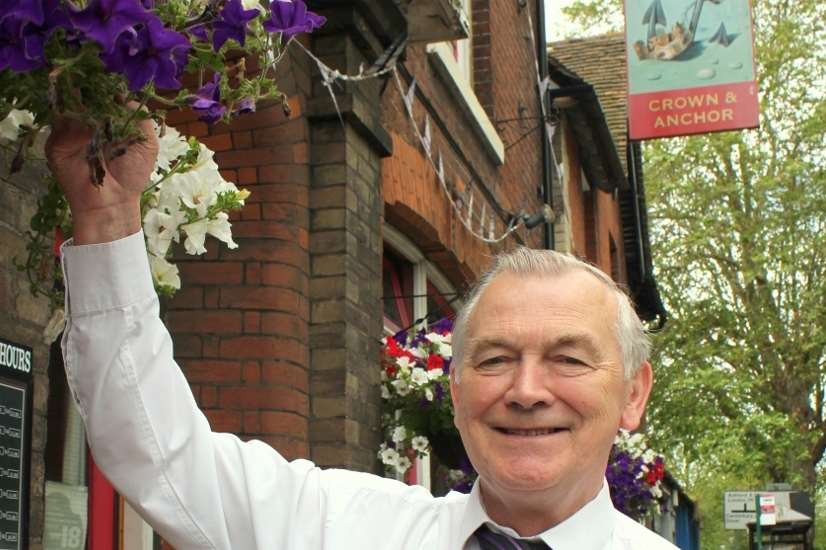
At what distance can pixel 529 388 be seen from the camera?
229cm

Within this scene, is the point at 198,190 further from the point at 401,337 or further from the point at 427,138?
the point at 427,138

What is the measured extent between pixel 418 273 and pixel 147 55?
6419 millimetres

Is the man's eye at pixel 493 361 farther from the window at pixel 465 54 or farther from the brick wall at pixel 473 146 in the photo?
the window at pixel 465 54

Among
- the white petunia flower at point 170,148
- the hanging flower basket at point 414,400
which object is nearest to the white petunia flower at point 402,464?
the hanging flower basket at point 414,400

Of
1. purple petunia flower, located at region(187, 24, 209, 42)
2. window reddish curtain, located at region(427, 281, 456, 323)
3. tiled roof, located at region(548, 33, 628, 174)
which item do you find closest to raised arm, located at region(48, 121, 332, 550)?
purple petunia flower, located at region(187, 24, 209, 42)

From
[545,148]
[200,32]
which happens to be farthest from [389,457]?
[545,148]

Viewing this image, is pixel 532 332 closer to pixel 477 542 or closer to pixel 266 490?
pixel 477 542

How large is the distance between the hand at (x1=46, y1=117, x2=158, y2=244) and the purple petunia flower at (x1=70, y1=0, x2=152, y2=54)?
0.22 metres

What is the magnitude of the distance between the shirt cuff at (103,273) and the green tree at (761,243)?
68.9 feet

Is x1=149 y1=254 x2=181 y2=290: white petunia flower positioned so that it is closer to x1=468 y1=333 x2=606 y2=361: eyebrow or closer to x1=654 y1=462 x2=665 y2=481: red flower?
x1=468 y1=333 x2=606 y2=361: eyebrow

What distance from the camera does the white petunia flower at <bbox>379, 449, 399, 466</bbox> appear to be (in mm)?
5895

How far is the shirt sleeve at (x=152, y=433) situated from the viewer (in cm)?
204

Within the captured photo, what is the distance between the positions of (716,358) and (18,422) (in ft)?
71.5

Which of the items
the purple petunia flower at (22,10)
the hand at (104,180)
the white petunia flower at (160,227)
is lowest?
the hand at (104,180)
